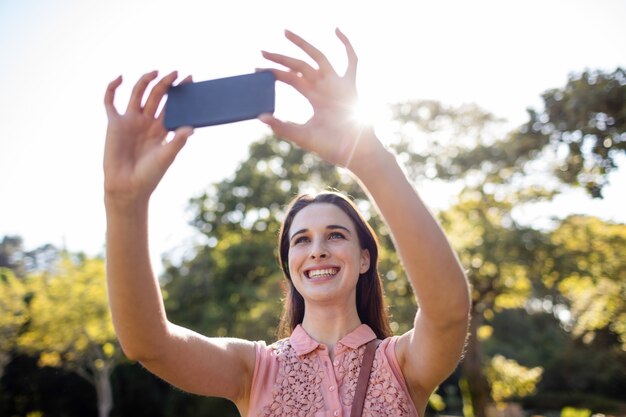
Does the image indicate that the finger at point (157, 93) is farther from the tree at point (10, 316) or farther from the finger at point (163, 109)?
the tree at point (10, 316)

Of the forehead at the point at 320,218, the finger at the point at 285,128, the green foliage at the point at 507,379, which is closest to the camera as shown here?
the finger at the point at 285,128

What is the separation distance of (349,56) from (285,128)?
25 centimetres

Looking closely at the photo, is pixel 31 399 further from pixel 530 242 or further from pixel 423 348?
Result: pixel 423 348

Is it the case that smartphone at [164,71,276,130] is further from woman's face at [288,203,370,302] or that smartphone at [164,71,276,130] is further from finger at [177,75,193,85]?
woman's face at [288,203,370,302]

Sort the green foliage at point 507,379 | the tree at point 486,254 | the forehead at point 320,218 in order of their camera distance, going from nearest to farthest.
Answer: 1. the forehead at point 320,218
2. the tree at point 486,254
3. the green foliage at point 507,379

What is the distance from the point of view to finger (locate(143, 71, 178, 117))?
4.79 ft

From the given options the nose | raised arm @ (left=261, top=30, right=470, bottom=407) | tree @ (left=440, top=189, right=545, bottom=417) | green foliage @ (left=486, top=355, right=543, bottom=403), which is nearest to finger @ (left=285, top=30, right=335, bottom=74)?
raised arm @ (left=261, top=30, right=470, bottom=407)

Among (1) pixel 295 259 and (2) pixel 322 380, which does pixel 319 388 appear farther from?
(1) pixel 295 259

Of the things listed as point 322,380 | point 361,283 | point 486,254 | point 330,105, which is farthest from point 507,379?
point 330,105

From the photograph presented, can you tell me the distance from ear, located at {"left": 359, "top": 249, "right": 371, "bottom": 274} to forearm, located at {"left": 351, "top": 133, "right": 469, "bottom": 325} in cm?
86

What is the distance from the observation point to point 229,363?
72.8 inches

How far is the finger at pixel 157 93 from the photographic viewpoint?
4.79ft

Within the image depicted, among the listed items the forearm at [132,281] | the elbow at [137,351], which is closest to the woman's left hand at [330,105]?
the forearm at [132,281]

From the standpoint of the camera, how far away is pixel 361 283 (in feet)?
7.70
